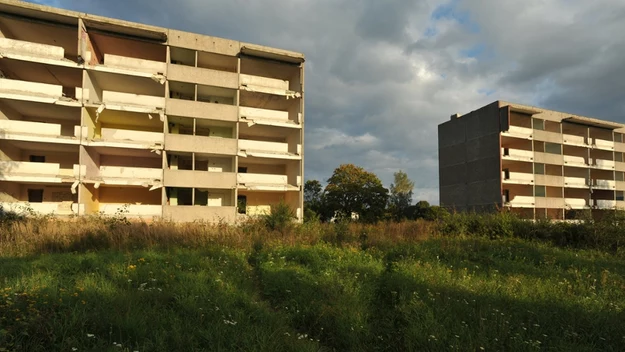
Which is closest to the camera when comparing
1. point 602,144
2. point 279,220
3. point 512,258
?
point 512,258

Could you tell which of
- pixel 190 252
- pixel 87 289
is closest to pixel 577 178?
pixel 190 252

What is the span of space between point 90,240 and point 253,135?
1849cm

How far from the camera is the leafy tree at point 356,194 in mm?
43938

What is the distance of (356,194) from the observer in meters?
44.8

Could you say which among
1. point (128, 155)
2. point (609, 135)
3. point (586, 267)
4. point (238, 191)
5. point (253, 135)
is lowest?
point (586, 267)

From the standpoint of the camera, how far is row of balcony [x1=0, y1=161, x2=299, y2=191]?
2106cm

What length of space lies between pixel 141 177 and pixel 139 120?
503cm

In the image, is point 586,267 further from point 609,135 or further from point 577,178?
point 609,135

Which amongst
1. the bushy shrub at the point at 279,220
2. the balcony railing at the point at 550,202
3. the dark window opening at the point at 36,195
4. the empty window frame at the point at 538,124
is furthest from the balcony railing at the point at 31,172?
the empty window frame at the point at 538,124

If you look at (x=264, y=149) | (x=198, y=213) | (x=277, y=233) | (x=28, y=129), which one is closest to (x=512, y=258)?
(x=277, y=233)

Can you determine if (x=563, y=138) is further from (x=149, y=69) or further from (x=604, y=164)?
(x=149, y=69)

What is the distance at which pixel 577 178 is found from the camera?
39.8 m

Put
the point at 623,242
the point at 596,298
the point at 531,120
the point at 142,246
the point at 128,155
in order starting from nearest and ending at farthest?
1. the point at 596,298
2. the point at 142,246
3. the point at 623,242
4. the point at 128,155
5. the point at 531,120

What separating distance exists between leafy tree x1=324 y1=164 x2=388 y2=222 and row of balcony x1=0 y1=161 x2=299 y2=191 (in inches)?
706
